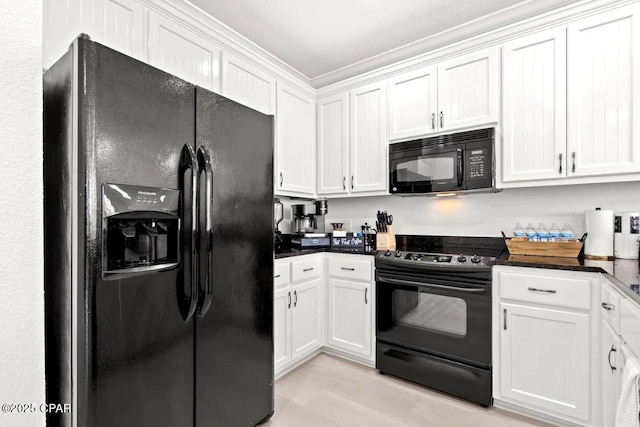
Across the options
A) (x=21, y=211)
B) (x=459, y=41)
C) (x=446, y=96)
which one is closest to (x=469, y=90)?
(x=446, y=96)

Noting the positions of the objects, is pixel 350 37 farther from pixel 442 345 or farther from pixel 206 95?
pixel 442 345

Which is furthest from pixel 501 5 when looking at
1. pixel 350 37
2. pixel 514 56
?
pixel 350 37

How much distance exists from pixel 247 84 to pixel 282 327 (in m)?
1.91

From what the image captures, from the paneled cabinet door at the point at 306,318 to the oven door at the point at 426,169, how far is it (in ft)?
3.62

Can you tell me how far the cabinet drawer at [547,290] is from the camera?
1.74 metres

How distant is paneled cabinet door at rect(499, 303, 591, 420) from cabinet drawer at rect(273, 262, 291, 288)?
145cm

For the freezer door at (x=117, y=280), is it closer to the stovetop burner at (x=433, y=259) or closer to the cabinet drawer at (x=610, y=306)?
the stovetop burner at (x=433, y=259)

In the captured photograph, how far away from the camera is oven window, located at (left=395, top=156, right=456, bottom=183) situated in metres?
2.44

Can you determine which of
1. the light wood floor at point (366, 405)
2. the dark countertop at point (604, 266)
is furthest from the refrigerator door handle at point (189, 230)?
the dark countertop at point (604, 266)

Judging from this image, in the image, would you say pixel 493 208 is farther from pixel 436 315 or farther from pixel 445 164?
pixel 436 315

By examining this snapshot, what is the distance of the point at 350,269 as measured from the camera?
2.64 m

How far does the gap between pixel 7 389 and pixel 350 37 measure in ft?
8.78

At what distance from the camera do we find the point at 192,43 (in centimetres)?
211

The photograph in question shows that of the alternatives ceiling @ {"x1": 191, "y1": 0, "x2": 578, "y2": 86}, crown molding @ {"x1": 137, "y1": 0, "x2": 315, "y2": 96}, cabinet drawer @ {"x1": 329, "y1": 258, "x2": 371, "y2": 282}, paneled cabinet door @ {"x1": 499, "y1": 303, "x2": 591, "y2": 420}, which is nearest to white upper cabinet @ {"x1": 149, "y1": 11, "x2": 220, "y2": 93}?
crown molding @ {"x1": 137, "y1": 0, "x2": 315, "y2": 96}
